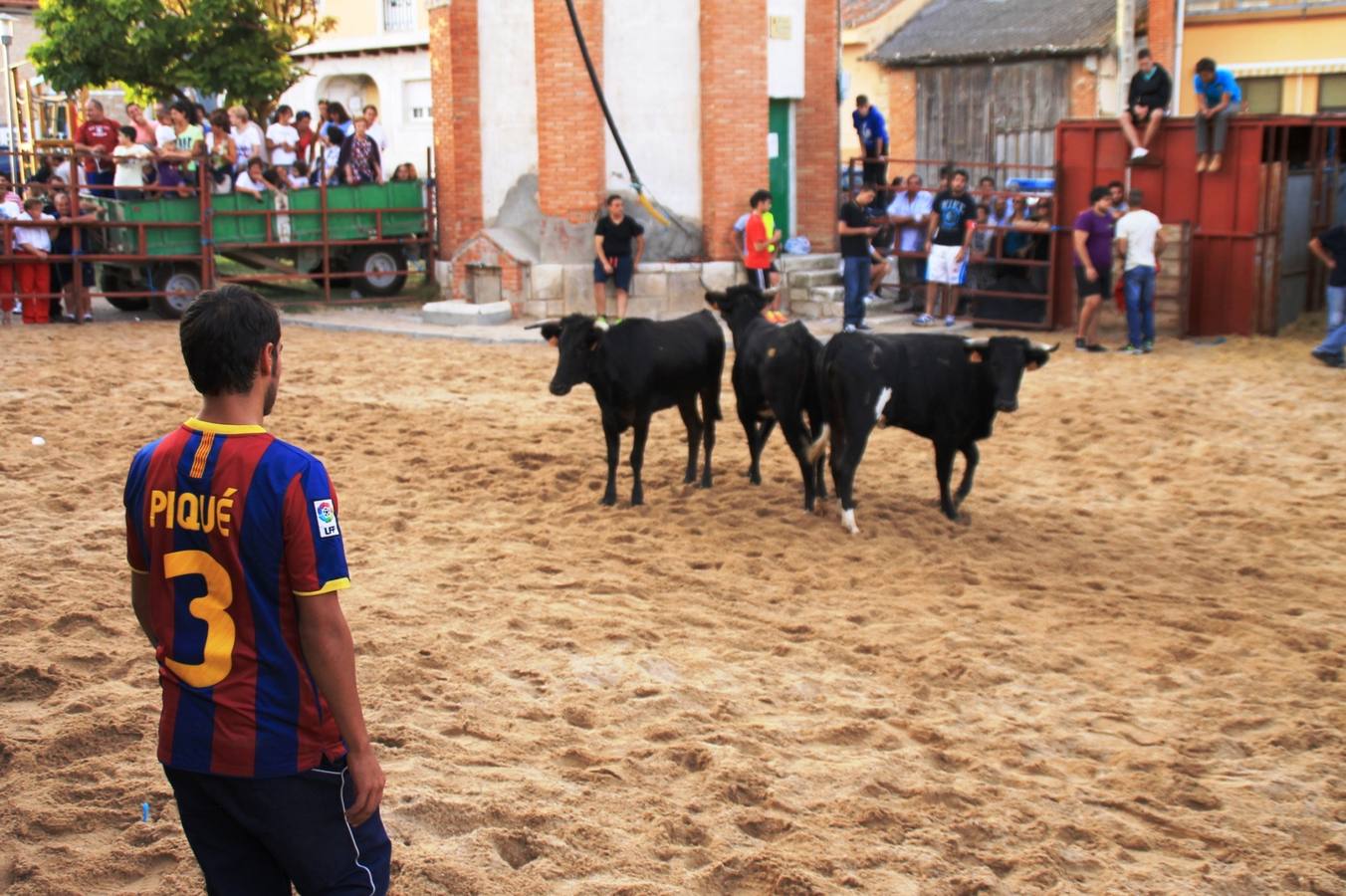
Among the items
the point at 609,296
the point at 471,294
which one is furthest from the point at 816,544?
the point at 471,294

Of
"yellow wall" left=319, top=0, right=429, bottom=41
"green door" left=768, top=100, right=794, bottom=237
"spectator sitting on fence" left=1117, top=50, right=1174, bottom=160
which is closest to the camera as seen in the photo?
"spectator sitting on fence" left=1117, top=50, right=1174, bottom=160

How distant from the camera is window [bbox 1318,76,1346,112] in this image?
2488cm

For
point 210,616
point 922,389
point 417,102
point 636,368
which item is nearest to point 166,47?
point 417,102

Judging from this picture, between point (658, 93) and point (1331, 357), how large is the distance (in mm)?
9117

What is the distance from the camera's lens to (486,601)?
23.3ft

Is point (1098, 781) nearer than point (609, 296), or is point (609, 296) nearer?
point (1098, 781)

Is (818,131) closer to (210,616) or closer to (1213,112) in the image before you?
(1213,112)

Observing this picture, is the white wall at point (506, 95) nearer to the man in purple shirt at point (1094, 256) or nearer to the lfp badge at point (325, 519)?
the man in purple shirt at point (1094, 256)

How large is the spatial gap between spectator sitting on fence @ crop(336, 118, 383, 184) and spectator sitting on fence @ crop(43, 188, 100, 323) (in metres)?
3.71

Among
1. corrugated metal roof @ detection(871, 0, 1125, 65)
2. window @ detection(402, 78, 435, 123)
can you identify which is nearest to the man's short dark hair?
corrugated metal roof @ detection(871, 0, 1125, 65)

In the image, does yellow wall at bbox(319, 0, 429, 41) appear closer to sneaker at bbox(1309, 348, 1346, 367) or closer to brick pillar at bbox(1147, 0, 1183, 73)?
brick pillar at bbox(1147, 0, 1183, 73)

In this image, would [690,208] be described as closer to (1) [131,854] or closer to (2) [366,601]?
(2) [366,601]

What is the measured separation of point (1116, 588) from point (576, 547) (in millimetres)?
3080

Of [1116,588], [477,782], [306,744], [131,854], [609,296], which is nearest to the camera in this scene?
[306,744]
